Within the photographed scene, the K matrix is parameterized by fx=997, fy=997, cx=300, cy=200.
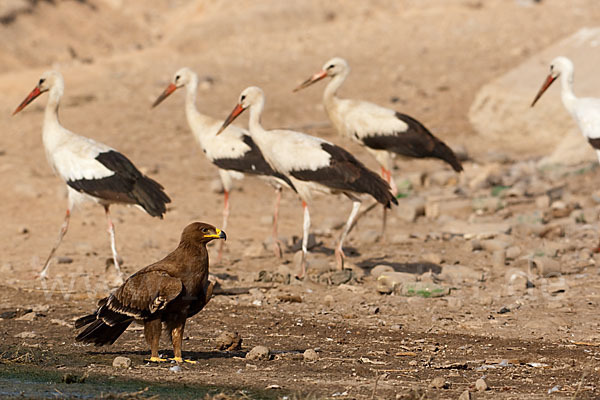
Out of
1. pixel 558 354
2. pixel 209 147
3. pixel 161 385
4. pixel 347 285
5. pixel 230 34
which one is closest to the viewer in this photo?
pixel 161 385

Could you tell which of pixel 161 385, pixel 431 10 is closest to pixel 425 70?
pixel 431 10

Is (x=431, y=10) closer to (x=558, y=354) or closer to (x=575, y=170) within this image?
(x=575, y=170)

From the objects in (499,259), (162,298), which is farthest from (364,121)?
(162,298)

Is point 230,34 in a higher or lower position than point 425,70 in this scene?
higher

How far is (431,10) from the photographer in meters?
21.5

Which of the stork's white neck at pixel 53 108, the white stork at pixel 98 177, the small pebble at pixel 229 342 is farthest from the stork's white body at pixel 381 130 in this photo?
the small pebble at pixel 229 342

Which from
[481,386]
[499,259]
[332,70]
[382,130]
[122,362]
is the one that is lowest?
[499,259]

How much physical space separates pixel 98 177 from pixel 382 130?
3.41m

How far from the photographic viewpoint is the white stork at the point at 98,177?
8.73 m

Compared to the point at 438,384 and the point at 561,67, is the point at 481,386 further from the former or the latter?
the point at 561,67

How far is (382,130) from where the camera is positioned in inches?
429

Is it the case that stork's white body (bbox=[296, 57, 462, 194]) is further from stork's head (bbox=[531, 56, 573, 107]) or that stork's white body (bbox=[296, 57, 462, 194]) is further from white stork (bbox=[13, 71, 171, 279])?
white stork (bbox=[13, 71, 171, 279])

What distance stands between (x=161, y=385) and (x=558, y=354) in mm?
2646

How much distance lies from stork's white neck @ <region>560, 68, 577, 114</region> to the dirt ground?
113 centimetres
